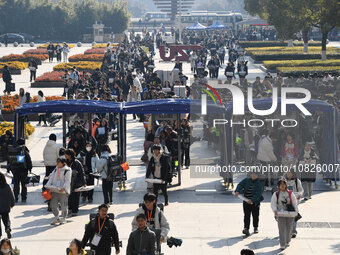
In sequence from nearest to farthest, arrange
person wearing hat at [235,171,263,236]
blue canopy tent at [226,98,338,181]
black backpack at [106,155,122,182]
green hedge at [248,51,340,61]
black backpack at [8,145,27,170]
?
person wearing hat at [235,171,263,236] → black backpack at [106,155,122,182] → black backpack at [8,145,27,170] → blue canopy tent at [226,98,338,181] → green hedge at [248,51,340,61]

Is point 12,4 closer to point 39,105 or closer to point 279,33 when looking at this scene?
point 279,33

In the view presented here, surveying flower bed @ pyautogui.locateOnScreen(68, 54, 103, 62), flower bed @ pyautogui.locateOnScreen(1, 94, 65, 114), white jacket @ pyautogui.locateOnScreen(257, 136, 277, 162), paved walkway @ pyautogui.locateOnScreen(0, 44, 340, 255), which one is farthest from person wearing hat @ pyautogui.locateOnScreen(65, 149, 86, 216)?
flower bed @ pyautogui.locateOnScreen(68, 54, 103, 62)

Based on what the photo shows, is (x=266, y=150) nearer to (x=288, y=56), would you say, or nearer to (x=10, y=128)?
(x=10, y=128)

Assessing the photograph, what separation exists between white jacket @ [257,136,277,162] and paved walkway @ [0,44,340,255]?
87 cm

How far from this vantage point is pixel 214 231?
1650 centimetres

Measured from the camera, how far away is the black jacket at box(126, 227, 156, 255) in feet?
38.0

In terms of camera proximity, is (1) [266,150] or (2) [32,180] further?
(1) [266,150]

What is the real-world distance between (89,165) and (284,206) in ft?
19.4

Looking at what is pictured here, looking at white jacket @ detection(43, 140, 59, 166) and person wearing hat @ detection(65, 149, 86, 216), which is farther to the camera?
white jacket @ detection(43, 140, 59, 166)

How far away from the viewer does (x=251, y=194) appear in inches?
627

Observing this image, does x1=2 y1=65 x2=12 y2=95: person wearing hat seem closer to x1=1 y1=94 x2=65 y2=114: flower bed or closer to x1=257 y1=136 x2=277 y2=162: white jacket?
x1=1 y1=94 x2=65 y2=114: flower bed

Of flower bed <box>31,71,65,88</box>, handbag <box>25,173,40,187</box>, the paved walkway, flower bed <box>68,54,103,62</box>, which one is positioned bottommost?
the paved walkway

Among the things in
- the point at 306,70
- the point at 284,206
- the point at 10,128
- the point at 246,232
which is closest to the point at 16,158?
the point at 246,232

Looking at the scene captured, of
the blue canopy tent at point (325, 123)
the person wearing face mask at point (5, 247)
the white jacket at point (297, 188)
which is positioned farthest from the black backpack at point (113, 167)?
the person wearing face mask at point (5, 247)
